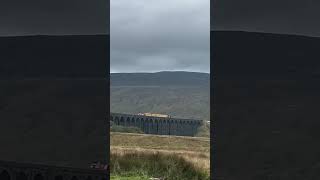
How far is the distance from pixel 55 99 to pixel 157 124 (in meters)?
33.2

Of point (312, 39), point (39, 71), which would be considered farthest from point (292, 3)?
point (39, 71)

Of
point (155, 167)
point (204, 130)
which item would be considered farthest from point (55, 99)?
point (204, 130)

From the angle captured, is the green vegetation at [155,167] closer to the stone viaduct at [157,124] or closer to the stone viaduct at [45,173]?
the stone viaduct at [45,173]

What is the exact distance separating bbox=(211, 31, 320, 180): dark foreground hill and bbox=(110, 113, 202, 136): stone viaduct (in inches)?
949

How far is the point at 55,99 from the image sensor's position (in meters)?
5.92

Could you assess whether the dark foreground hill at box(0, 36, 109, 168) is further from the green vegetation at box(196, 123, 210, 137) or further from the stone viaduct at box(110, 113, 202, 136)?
the green vegetation at box(196, 123, 210, 137)

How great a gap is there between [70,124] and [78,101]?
0.30 meters

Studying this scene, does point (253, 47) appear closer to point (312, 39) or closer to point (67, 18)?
point (312, 39)

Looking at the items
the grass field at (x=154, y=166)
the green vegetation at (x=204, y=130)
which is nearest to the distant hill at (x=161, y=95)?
the green vegetation at (x=204, y=130)

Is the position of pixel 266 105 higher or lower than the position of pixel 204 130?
higher

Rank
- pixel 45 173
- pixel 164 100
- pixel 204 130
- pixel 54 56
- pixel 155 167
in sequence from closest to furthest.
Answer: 1. pixel 45 173
2. pixel 54 56
3. pixel 155 167
4. pixel 204 130
5. pixel 164 100

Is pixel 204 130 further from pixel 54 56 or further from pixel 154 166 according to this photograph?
pixel 54 56

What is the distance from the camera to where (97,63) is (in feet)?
19.2

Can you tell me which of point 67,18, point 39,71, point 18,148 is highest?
point 67,18
